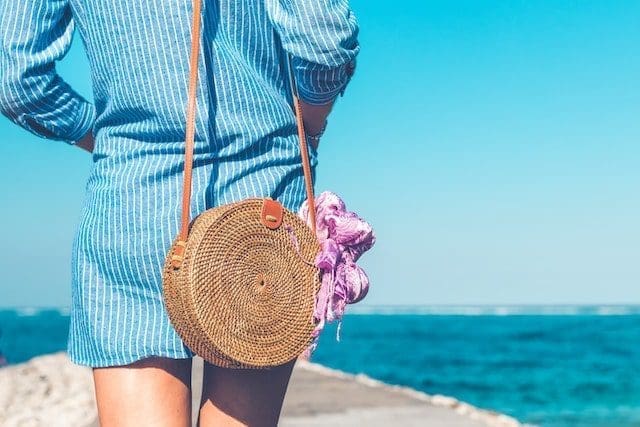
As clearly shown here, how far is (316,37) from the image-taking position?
1957 millimetres

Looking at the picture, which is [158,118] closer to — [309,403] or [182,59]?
[182,59]

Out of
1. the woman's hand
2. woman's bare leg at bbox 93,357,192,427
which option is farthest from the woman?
the woman's hand

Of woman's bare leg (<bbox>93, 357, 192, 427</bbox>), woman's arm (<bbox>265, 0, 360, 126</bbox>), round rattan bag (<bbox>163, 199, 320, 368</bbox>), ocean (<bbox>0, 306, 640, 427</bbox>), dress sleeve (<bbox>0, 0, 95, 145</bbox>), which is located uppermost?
ocean (<bbox>0, 306, 640, 427</bbox>)

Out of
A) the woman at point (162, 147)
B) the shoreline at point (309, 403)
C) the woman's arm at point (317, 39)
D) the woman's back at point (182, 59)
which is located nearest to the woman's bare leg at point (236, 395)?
the woman at point (162, 147)

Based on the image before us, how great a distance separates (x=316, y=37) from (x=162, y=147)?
354 mm

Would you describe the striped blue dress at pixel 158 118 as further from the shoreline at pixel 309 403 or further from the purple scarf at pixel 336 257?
the shoreline at pixel 309 403

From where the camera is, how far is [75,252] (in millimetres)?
1939

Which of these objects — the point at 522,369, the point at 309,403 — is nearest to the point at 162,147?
the point at 309,403

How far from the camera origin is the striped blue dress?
73.1 inches

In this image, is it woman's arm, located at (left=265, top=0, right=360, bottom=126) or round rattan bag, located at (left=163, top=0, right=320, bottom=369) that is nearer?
round rattan bag, located at (left=163, top=0, right=320, bottom=369)

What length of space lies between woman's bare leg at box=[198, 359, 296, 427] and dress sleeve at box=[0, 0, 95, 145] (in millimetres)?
603

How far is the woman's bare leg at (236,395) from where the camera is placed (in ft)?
6.28

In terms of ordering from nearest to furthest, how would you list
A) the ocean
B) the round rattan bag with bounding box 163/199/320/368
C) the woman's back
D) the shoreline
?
the round rattan bag with bounding box 163/199/320/368, the woman's back, the shoreline, the ocean

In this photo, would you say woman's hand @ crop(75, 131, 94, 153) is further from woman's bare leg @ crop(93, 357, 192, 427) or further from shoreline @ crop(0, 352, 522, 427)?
shoreline @ crop(0, 352, 522, 427)
